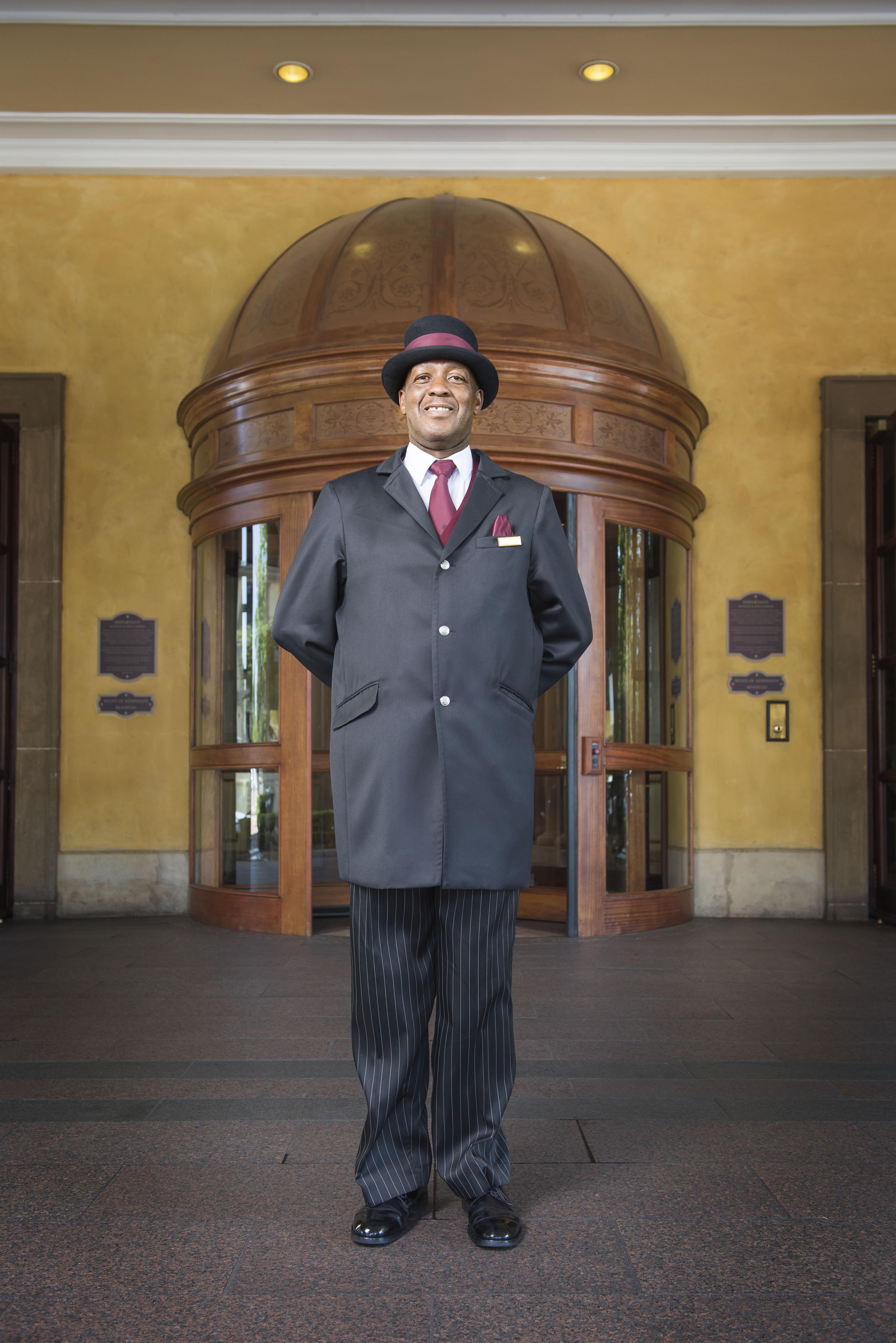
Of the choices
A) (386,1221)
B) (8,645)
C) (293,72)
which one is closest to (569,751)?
(8,645)

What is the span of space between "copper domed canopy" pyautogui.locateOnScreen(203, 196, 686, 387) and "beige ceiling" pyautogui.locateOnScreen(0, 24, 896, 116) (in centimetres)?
95

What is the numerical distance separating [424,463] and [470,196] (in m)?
6.09

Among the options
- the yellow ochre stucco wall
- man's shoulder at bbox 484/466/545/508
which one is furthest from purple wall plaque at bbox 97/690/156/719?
man's shoulder at bbox 484/466/545/508

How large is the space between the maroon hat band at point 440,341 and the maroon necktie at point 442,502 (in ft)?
0.89

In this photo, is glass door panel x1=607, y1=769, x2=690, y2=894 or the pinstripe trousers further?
glass door panel x1=607, y1=769, x2=690, y2=894

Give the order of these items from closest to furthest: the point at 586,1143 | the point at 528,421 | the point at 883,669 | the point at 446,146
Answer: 1. the point at 586,1143
2. the point at 528,421
3. the point at 883,669
4. the point at 446,146

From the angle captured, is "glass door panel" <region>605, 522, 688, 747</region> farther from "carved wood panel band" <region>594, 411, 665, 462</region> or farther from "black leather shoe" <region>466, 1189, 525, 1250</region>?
"black leather shoe" <region>466, 1189, 525, 1250</region>

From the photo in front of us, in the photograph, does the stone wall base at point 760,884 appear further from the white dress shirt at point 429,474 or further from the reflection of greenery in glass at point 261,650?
the white dress shirt at point 429,474

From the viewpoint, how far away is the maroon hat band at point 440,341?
2.63m

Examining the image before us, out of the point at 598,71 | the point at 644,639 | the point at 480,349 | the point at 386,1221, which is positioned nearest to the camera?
the point at 386,1221

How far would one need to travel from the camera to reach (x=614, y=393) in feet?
21.7

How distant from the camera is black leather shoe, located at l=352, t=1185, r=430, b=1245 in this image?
2422 mm

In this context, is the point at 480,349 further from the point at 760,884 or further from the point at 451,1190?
the point at 451,1190

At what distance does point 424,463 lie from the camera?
270 centimetres
